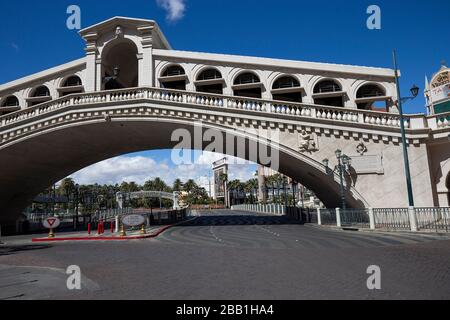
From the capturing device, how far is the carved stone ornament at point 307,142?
67.3 ft

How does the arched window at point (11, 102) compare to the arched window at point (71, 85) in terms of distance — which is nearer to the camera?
the arched window at point (71, 85)

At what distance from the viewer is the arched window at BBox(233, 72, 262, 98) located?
24.3m

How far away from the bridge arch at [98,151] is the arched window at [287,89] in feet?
17.8

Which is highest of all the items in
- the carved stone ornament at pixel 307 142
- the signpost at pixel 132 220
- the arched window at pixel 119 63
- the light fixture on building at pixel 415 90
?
the arched window at pixel 119 63

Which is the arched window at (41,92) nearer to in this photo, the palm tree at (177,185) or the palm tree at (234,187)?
the palm tree at (234,187)

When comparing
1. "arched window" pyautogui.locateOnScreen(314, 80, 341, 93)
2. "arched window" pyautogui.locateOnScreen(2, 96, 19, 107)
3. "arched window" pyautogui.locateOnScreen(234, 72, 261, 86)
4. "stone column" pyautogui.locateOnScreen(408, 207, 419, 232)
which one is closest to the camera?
"stone column" pyautogui.locateOnScreen(408, 207, 419, 232)

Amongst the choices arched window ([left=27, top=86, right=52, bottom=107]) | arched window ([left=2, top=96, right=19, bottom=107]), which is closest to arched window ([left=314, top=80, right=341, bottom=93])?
arched window ([left=27, top=86, right=52, bottom=107])

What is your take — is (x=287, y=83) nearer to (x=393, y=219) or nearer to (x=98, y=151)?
(x=393, y=219)

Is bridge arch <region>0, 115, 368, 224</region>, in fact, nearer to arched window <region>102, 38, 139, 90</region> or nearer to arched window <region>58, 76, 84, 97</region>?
arched window <region>58, 76, 84, 97</region>

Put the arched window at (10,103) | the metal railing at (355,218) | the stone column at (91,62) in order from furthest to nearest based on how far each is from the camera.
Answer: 1. the arched window at (10,103)
2. the stone column at (91,62)
3. the metal railing at (355,218)

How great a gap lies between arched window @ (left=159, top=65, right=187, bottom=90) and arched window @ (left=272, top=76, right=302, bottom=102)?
7.45 metres

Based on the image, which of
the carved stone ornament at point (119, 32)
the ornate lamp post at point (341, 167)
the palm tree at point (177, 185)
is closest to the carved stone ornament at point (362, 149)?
the ornate lamp post at point (341, 167)

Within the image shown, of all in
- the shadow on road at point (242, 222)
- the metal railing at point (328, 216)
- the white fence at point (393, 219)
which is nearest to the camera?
the white fence at point (393, 219)
